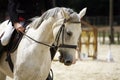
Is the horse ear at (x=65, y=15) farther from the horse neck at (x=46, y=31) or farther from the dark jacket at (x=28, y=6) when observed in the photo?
the dark jacket at (x=28, y=6)

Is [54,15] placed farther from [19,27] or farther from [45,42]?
[19,27]

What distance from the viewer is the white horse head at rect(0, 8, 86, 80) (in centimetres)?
581

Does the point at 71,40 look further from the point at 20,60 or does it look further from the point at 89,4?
the point at 89,4

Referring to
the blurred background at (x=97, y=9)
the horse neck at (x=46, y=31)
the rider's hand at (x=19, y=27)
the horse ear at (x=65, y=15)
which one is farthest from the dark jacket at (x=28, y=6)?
the blurred background at (x=97, y=9)

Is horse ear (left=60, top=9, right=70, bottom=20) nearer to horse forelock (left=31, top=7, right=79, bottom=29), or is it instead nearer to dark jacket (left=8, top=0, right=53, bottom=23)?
horse forelock (left=31, top=7, right=79, bottom=29)

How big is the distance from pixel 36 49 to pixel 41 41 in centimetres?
13

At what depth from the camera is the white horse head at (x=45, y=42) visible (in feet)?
19.1

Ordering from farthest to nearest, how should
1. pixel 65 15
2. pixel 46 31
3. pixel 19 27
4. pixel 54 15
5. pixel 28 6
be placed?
1. pixel 28 6
2. pixel 19 27
3. pixel 46 31
4. pixel 54 15
5. pixel 65 15

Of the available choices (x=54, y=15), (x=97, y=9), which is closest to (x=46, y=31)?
(x=54, y=15)

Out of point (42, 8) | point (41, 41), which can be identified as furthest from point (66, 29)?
point (42, 8)

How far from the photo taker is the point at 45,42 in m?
6.27

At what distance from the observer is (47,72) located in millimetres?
6301

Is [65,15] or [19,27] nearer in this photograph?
[65,15]

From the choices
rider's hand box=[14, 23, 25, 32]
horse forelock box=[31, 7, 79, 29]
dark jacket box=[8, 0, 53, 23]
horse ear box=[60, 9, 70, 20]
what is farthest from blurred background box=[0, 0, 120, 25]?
horse ear box=[60, 9, 70, 20]
